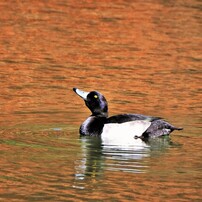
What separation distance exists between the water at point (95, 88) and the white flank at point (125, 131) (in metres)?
0.23

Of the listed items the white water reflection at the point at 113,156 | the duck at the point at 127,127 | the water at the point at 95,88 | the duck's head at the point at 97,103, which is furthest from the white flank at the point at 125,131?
the duck's head at the point at 97,103

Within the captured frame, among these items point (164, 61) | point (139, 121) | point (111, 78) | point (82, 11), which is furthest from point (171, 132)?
point (82, 11)

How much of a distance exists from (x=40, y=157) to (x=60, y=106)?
3.96m

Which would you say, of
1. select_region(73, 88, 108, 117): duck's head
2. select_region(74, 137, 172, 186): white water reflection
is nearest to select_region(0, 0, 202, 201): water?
select_region(74, 137, 172, 186): white water reflection

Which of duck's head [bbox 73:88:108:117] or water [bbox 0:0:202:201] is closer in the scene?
water [bbox 0:0:202:201]

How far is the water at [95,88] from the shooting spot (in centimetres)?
1251

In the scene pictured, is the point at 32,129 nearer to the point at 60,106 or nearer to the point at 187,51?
the point at 60,106

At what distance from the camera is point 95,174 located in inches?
512

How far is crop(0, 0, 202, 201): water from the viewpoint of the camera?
1251 centimetres

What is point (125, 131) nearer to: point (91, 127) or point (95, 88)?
point (91, 127)

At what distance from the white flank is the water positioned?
23 centimetres

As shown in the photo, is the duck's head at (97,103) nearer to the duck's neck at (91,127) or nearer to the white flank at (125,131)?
the duck's neck at (91,127)

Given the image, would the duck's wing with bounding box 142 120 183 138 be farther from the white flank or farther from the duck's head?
the duck's head

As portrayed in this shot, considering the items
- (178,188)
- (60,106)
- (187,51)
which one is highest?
(187,51)
